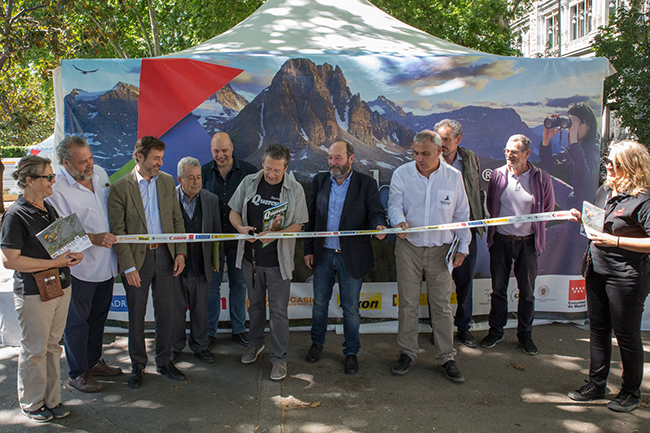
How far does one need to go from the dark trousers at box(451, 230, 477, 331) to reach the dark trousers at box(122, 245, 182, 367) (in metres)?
2.93

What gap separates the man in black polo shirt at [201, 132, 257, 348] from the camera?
184 inches

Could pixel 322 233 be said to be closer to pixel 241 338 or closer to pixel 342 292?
pixel 342 292

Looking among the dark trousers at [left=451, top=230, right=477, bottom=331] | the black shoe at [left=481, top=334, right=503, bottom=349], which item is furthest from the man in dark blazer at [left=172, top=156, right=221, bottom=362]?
the black shoe at [left=481, top=334, right=503, bottom=349]

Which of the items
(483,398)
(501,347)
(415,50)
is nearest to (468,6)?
(415,50)

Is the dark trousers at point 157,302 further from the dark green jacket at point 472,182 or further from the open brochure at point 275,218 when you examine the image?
the dark green jacket at point 472,182

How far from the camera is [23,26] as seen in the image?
8.63 m

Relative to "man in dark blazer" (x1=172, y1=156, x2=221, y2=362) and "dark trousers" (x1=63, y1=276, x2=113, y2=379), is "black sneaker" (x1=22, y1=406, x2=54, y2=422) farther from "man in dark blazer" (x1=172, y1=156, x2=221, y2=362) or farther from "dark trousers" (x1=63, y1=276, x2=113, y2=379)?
"man in dark blazer" (x1=172, y1=156, x2=221, y2=362)

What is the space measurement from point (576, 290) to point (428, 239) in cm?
253

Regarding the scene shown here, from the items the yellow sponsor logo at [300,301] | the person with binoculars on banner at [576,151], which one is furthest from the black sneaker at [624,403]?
the yellow sponsor logo at [300,301]

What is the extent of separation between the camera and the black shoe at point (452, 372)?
155 inches

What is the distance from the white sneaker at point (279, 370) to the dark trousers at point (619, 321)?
2.59 metres

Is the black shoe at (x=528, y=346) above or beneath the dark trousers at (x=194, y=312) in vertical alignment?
beneath

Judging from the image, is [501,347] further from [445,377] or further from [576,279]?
[576,279]

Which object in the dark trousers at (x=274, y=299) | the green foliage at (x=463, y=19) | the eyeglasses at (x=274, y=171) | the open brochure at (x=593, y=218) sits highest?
the green foliage at (x=463, y=19)
